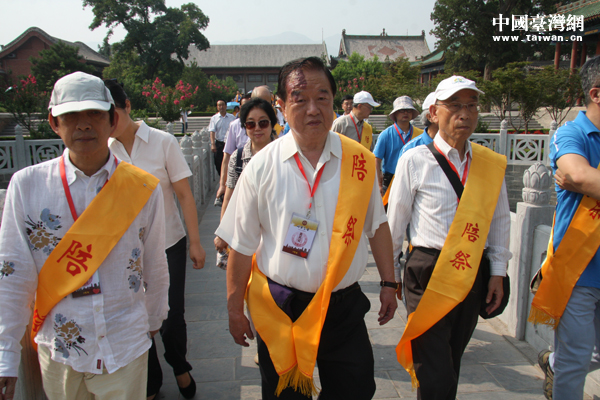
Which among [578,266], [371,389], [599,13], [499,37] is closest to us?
[371,389]

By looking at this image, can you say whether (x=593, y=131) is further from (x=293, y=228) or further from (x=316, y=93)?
(x=293, y=228)

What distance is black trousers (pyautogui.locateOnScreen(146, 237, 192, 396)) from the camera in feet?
8.71

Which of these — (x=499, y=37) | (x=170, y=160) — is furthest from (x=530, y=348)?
(x=499, y=37)

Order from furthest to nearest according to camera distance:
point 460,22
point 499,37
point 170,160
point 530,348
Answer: point 460,22
point 499,37
point 530,348
point 170,160

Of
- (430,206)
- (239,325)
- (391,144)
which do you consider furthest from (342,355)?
(391,144)

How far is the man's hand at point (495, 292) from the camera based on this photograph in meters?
2.28

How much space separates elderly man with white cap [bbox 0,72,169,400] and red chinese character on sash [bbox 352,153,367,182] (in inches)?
37.7

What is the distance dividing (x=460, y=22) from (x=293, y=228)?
29.8 m

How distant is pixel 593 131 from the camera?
86.3 inches

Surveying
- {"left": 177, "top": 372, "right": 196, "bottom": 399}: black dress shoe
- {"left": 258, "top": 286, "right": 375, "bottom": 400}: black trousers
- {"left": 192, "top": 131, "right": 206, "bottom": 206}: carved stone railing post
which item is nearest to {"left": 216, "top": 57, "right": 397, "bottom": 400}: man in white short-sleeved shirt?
{"left": 258, "top": 286, "right": 375, "bottom": 400}: black trousers

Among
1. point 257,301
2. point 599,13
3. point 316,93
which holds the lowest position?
point 257,301

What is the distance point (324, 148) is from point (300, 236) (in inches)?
16.6

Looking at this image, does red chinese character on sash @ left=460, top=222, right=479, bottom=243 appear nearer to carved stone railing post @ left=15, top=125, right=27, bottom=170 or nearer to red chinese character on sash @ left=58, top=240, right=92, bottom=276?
red chinese character on sash @ left=58, top=240, right=92, bottom=276

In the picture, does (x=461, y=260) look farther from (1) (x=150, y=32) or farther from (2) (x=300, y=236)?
(1) (x=150, y=32)
